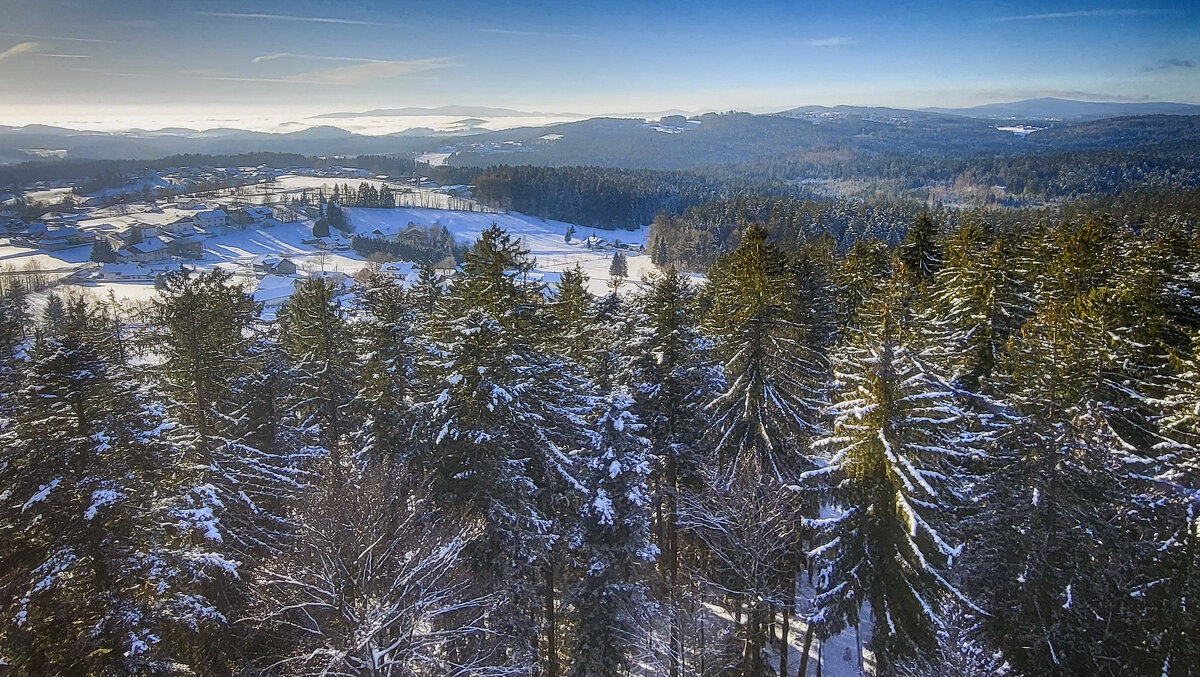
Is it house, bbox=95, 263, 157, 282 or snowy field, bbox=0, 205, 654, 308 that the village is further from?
snowy field, bbox=0, 205, 654, 308

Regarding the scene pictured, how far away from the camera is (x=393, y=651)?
37.6 feet

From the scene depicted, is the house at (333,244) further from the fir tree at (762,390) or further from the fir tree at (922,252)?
the fir tree at (762,390)

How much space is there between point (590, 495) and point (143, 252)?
154809 millimetres

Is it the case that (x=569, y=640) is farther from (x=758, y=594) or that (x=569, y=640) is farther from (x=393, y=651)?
(x=393, y=651)

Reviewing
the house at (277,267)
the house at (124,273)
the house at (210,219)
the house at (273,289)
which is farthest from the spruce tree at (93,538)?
the house at (210,219)

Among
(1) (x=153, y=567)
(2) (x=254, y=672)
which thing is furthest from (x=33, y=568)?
(2) (x=254, y=672)

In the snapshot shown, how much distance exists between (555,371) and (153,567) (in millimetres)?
10801

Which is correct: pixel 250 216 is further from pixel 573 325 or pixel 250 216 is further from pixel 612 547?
pixel 612 547

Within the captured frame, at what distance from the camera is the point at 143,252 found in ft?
430

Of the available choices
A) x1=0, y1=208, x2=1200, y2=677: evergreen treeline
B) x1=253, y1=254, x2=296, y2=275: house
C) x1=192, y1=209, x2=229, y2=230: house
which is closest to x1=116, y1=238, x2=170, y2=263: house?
x1=192, y1=209, x2=229, y2=230: house

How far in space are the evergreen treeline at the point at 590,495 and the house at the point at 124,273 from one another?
385 ft

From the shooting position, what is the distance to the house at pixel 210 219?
153375mm

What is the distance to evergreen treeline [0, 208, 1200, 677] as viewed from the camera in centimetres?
1168

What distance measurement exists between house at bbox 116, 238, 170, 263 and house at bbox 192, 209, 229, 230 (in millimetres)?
18267
